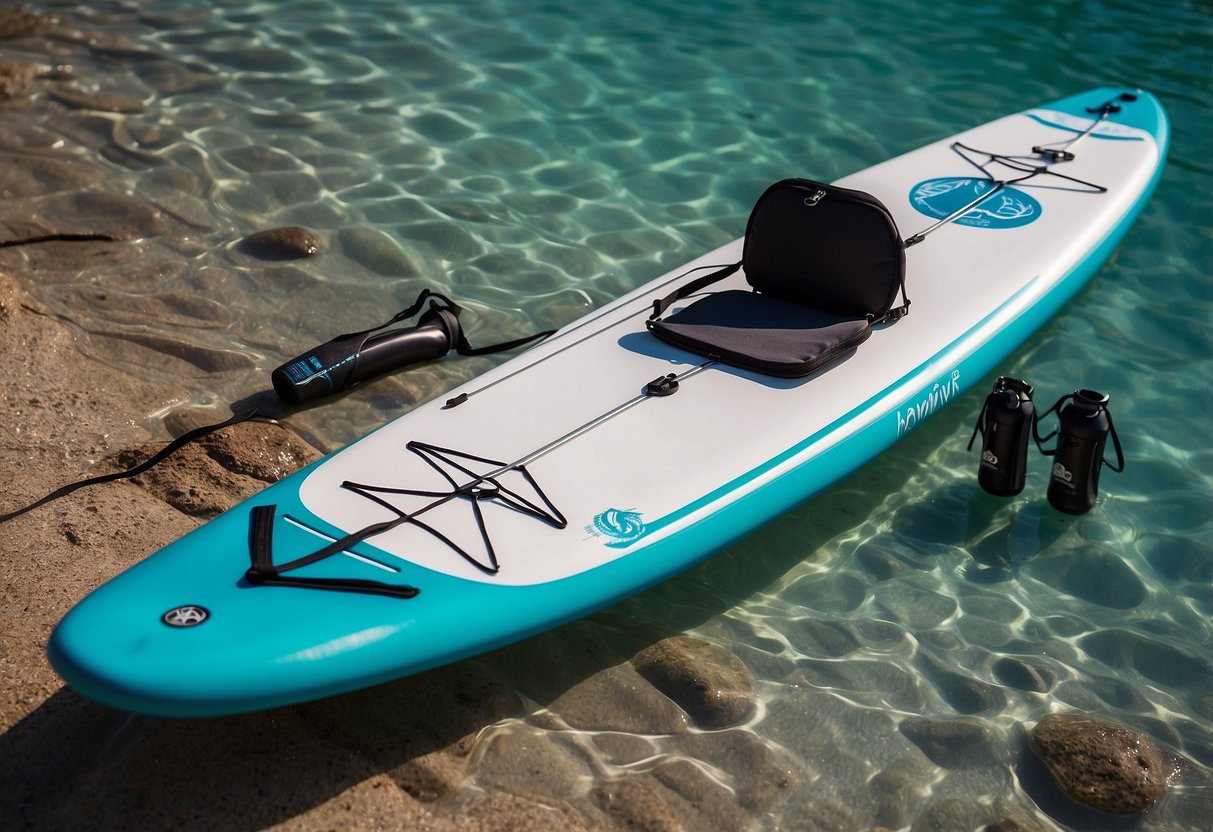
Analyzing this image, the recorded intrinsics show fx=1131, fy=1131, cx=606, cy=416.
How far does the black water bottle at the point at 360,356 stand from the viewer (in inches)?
177

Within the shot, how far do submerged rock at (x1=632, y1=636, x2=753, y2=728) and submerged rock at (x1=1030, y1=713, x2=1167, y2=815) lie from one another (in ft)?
2.85

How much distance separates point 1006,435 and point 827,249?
3.09 feet

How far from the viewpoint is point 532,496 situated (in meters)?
3.44

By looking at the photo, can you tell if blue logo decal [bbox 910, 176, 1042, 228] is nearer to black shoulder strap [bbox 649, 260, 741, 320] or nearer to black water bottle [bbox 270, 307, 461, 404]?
black shoulder strap [bbox 649, 260, 741, 320]

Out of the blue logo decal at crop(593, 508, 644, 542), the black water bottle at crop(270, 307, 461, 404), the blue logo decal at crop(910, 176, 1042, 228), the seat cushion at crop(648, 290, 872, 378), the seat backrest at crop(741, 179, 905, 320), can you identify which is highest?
the seat backrest at crop(741, 179, 905, 320)

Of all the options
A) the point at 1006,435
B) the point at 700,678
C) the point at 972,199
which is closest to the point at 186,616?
the point at 700,678

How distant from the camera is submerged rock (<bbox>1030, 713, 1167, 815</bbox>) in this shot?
3.13 meters

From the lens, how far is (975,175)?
555cm

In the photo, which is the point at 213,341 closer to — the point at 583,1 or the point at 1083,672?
the point at 1083,672

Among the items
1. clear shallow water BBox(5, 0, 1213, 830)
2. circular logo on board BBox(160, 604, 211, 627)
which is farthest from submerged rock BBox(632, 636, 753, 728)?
circular logo on board BBox(160, 604, 211, 627)

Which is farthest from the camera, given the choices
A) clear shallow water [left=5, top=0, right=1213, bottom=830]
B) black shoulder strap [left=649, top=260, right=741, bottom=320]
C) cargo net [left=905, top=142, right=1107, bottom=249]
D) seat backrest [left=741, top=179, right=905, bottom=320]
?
cargo net [left=905, top=142, right=1107, bottom=249]

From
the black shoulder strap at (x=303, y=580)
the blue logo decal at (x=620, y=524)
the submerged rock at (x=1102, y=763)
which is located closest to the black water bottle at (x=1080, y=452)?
the submerged rock at (x=1102, y=763)

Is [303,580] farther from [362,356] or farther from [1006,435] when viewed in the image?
[1006,435]

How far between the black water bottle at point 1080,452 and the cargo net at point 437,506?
6.25ft
